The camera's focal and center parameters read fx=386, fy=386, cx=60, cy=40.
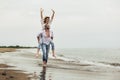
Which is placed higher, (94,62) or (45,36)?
(45,36)

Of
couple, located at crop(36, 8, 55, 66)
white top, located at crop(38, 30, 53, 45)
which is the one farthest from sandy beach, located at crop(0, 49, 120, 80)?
white top, located at crop(38, 30, 53, 45)

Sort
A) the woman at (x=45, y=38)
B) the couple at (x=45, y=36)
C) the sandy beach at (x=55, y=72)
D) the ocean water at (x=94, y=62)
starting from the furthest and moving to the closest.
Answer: the ocean water at (x=94, y=62) < the woman at (x=45, y=38) < the couple at (x=45, y=36) < the sandy beach at (x=55, y=72)

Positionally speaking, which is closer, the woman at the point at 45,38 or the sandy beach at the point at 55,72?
the sandy beach at the point at 55,72

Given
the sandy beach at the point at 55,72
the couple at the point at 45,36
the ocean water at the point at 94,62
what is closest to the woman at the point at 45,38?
the couple at the point at 45,36

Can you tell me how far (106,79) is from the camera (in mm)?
15852

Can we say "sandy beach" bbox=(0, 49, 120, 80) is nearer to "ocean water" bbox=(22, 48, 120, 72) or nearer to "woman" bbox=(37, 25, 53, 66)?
"ocean water" bbox=(22, 48, 120, 72)

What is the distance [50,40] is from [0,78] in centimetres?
362

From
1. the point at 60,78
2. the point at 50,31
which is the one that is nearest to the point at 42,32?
the point at 50,31

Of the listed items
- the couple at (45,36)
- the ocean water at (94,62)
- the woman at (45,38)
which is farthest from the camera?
the ocean water at (94,62)

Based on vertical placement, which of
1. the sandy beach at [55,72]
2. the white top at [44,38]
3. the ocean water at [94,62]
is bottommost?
the ocean water at [94,62]

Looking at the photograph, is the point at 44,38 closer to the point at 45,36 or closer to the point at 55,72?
the point at 45,36

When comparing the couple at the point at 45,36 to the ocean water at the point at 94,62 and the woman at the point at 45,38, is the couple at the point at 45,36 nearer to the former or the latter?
the woman at the point at 45,38

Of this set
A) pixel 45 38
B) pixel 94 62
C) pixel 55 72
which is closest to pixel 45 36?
pixel 45 38

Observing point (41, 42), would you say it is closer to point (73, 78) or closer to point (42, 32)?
point (42, 32)
